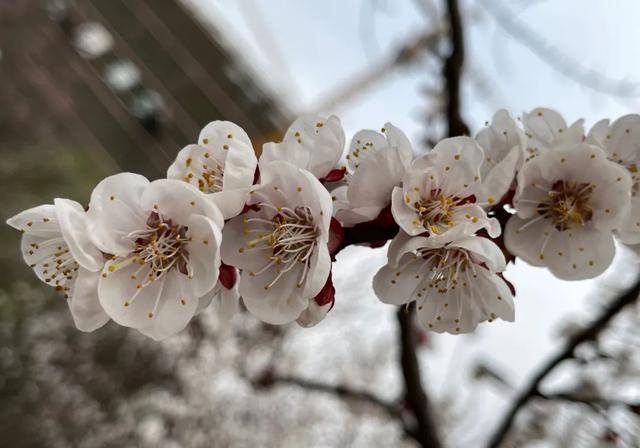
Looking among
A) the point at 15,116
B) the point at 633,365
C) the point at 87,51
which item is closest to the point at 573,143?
the point at 633,365

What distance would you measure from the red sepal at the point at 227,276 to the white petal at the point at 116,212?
0.09 meters

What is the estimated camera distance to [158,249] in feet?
1.81

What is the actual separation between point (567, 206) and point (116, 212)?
0.47 metres

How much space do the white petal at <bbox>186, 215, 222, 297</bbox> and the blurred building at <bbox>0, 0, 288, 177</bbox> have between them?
422 cm

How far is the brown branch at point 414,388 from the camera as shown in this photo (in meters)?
1.23

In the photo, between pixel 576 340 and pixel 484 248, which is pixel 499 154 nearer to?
pixel 484 248

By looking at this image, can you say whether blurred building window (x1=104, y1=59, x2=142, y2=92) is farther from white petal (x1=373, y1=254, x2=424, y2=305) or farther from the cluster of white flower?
white petal (x1=373, y1=254, x2=424, y2=305)

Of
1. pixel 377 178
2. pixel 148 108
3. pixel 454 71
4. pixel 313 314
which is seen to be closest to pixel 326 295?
pixel 313 314

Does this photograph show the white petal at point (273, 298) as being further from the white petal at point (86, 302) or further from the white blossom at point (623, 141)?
the white blossom at point (623, 141)

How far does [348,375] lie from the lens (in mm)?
2604

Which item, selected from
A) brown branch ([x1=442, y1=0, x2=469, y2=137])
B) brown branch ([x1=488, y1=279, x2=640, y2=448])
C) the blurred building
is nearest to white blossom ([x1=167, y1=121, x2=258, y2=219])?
brown branch ([x1=442, y1=0, x2=469, y2=137])

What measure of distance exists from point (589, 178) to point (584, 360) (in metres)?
0.59

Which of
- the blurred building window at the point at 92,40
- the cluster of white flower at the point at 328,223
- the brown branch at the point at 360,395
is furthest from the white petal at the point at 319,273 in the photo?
the blurred building window at the point at 92,40

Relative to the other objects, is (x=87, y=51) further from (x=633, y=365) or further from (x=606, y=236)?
(x=606, y=236)
